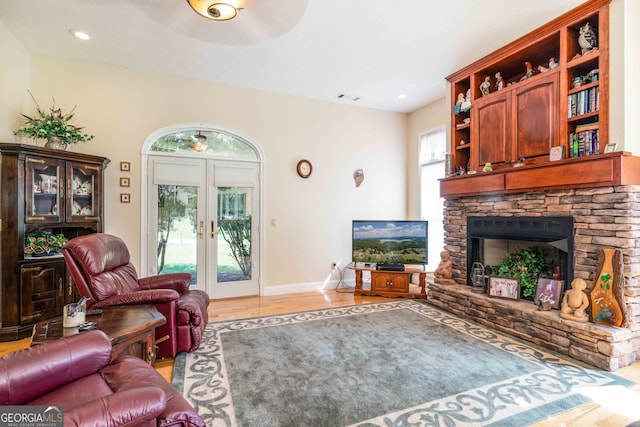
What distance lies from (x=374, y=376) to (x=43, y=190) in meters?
3.83

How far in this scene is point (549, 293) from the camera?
10.2 ft

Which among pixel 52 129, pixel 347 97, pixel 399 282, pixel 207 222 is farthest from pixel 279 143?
pixel 399 282

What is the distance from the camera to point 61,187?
11.3 ft

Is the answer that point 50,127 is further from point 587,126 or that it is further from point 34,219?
point 587,126

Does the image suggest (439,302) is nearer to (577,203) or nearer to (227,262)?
(577,203)

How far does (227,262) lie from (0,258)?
242 cm

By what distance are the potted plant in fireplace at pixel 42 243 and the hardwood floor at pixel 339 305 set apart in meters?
0.89

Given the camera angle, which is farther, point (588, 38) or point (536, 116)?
point (536, 116)

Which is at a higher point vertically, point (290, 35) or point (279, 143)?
point (290, 35)

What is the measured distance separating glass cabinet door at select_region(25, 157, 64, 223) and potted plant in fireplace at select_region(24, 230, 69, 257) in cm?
27

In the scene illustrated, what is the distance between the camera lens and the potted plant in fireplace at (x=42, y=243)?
3.31 meters

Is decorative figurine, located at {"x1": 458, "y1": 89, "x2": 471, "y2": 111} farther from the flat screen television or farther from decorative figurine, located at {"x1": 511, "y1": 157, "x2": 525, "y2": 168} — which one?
the flat screen television

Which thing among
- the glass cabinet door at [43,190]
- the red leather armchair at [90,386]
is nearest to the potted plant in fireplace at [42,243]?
the glass cabinet door at [43,190]

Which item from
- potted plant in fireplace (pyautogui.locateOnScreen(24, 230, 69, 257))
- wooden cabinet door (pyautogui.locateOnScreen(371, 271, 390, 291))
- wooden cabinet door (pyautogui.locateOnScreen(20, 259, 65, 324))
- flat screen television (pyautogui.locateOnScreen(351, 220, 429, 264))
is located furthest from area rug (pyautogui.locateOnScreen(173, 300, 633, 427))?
potted plant in fireplace (pyautogui.locateOnScreen(24, 230, 69, 257))
